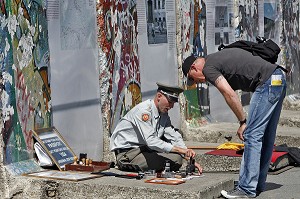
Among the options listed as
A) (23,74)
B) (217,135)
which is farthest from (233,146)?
(23,74)

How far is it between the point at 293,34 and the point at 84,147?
783 centimetres

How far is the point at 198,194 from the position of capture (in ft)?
23.8

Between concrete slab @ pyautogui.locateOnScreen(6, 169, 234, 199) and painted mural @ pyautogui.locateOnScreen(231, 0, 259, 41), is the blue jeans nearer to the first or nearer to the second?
concrete slab @ pyautogui.locateOnScreen(6, 169, 234, 199)

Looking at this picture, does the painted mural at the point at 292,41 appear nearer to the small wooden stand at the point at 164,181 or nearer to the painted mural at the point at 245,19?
the painted mural at the point at 245,19

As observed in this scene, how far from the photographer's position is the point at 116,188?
24.8ft

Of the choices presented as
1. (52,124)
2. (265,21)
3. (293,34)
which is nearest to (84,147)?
(52,124)

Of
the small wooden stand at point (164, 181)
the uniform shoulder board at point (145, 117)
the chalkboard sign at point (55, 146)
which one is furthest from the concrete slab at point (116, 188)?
the uniform shoulder board at point (145, 117)

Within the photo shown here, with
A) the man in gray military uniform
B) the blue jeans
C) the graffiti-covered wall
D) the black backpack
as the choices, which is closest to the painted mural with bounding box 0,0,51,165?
the man in gray military uniform

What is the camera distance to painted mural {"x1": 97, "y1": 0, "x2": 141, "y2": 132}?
9438 millimetres

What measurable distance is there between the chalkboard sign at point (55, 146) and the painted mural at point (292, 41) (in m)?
7.65

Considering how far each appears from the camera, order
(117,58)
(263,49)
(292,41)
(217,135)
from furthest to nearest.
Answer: (292,41) → (217,135) → (117,58) → (263,49)

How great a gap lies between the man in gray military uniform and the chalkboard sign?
0.48m

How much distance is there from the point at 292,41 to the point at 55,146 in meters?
8.49

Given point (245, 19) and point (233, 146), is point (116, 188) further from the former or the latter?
point (245, 19)
